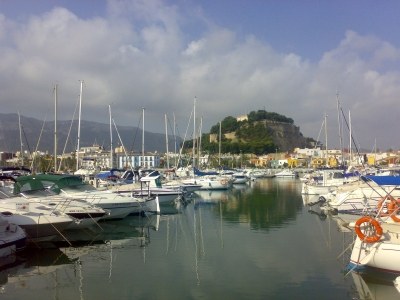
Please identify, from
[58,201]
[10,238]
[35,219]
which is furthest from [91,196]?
[10,238]

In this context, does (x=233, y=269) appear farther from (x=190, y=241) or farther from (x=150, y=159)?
(x=150, y=159)

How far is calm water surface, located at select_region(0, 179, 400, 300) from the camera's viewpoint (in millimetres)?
12141

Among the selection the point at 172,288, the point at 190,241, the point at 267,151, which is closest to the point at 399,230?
the point at 172,288

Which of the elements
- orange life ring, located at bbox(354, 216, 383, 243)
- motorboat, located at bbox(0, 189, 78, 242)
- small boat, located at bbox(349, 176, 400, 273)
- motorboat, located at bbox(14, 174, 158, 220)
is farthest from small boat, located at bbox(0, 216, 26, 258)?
orange life ring, located at bbox(354, 216, 383, 243)

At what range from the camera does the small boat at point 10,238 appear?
50.2 feet

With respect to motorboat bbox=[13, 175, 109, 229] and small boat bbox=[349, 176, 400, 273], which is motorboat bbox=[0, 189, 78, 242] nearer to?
motorboat bbox=[13, 175, 109, 229]

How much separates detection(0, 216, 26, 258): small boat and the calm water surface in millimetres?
377

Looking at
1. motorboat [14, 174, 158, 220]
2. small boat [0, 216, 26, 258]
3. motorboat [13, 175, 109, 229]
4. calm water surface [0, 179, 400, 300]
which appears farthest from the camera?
motorboat [14, 174, 158, 220]

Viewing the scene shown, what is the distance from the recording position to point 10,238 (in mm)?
15500

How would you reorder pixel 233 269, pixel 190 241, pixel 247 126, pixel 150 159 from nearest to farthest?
pixel 233 269, pixel 190 241, pixel 150 159, pixel 247 126

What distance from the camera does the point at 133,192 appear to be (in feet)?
97.5

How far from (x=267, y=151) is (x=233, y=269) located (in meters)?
169

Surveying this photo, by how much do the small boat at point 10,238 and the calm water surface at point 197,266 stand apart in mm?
377

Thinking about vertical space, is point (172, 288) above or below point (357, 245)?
below
